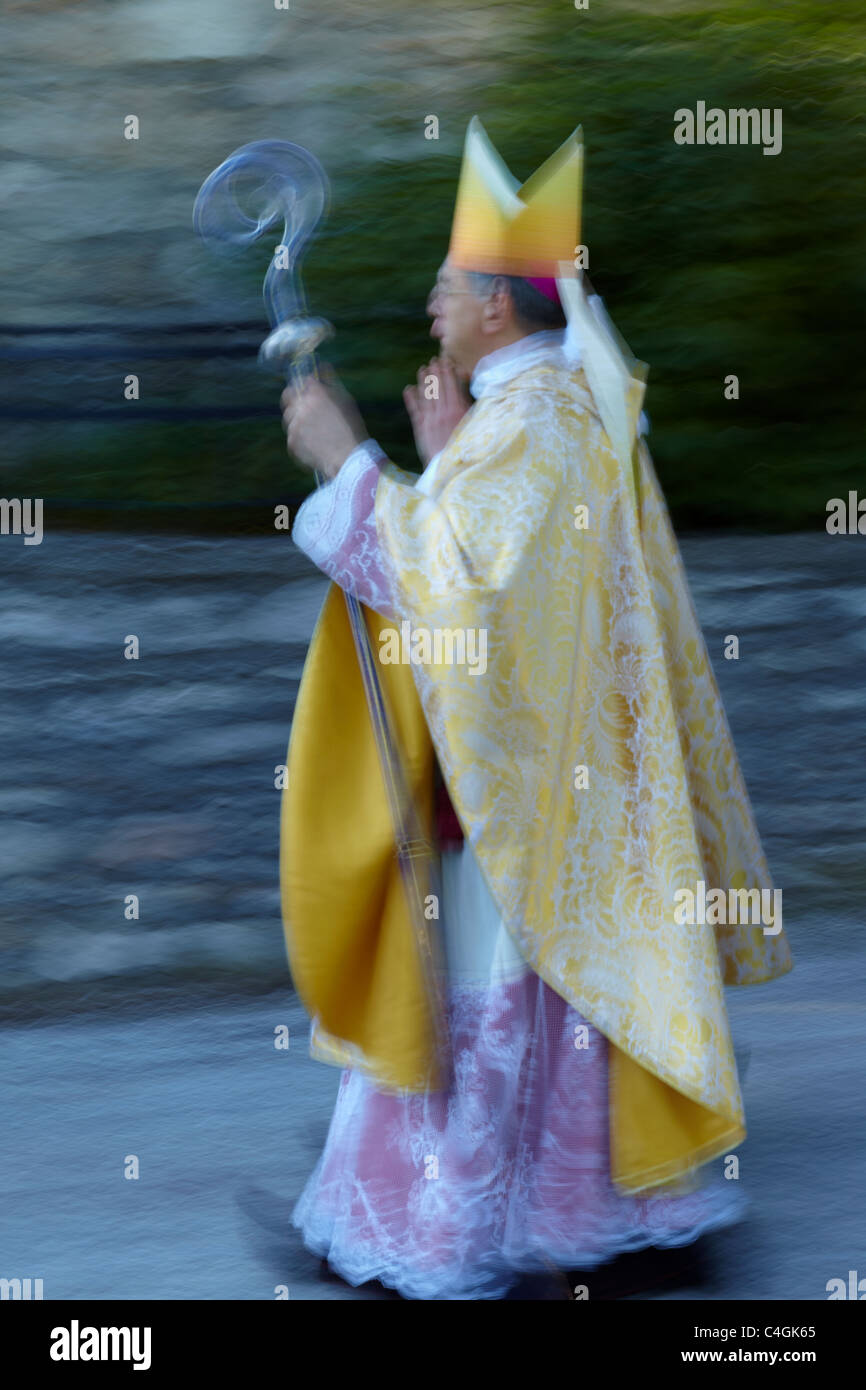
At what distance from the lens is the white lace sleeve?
102 inches

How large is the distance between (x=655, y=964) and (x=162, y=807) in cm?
277

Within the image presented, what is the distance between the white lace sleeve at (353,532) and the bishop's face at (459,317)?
0.65 ft

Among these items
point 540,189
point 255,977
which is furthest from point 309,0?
point 540,189

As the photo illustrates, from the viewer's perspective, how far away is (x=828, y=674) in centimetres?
584

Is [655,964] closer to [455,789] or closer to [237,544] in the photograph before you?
[455,789]

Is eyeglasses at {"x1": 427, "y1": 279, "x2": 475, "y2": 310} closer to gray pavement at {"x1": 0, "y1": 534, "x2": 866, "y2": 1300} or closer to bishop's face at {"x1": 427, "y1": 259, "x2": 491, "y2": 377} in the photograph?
bishop's face at {"x1": 427, "y1": 259, "x2": 491, "y2": 377}

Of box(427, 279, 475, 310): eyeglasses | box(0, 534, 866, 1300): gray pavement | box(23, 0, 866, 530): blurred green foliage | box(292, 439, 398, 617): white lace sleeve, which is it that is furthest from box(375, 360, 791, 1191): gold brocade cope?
box(23, 0, 866, 530): blurred green foliage

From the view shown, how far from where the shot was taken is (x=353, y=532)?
2592mm

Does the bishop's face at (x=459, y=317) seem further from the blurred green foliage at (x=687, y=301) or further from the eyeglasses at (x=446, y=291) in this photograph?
the blurred green foliage at (x=687, y=301)

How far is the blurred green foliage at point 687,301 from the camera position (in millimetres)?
6352

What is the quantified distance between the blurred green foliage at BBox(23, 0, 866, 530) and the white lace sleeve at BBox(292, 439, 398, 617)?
3880 millimetres

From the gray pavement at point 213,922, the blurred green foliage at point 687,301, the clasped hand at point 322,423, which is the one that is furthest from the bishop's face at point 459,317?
the blurred green foliage at point 687,301

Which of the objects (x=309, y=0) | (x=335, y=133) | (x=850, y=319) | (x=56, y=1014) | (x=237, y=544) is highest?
(x=309, y=0)

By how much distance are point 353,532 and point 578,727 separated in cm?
42
